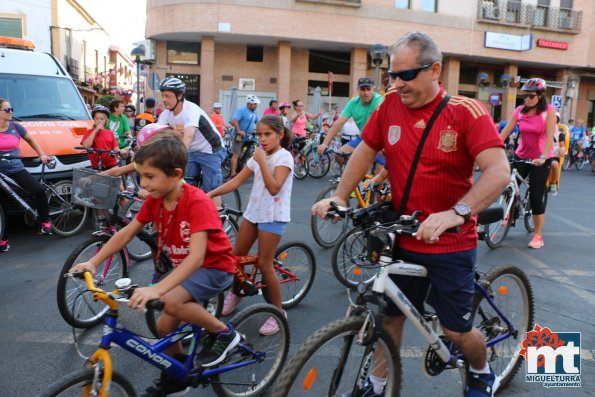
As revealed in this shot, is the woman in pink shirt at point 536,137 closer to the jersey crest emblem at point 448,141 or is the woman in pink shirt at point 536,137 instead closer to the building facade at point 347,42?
the jersey crest emblem at point 448,141

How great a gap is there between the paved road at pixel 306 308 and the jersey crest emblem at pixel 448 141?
1689 mm

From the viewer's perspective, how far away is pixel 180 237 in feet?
8.73

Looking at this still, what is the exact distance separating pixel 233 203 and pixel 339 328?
7162 millimetres

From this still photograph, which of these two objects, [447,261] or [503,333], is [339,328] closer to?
[447,261]

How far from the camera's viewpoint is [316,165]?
13.8 m

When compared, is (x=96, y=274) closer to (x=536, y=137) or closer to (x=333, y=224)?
(x=333, y=224)

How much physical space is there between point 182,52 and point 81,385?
27.4 metres

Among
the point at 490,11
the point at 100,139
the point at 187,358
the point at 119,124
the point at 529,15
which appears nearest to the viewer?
the point at 187,358

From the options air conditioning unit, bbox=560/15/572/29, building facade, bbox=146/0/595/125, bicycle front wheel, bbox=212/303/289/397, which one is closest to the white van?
bicycle front wheel, bbox=212/303/289/397

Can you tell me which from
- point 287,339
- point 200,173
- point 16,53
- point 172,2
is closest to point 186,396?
point 287,339

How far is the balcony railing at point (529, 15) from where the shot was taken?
28656 mm

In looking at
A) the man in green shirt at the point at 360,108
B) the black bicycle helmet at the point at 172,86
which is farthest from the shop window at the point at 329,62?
the black bicycle helmet at the point at 172,86

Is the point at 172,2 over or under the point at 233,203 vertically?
over

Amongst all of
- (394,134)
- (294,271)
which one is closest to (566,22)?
(294,271)
